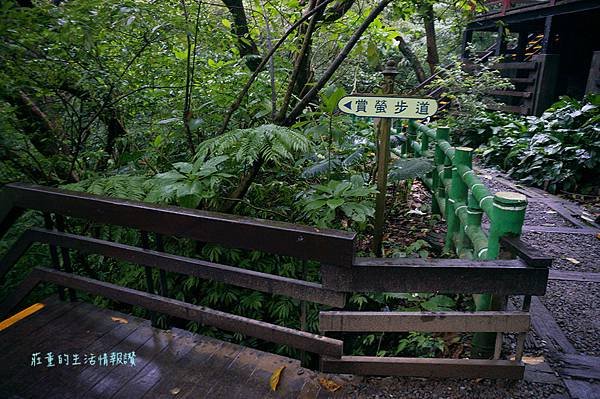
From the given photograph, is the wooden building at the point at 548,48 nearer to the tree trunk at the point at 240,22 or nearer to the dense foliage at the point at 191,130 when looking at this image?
the tree trunk at the point at 240,22

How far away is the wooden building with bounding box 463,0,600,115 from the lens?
9.27 metres

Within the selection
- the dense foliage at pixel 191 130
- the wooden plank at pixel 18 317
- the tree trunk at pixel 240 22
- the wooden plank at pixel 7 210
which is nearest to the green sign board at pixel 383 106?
the dense foliage at pixel 191 130

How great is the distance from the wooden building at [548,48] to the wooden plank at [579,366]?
24.5ft


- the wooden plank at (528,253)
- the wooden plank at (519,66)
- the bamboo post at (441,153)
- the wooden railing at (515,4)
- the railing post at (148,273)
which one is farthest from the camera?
the wooden plank at (519,66)

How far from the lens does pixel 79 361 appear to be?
2.45 meters

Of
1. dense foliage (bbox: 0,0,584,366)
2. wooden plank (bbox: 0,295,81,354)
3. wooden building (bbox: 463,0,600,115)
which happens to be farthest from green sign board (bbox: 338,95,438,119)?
wooden building (bbox: 463,0,600,115)

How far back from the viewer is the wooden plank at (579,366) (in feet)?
7.47

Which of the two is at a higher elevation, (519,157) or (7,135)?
(7,135)

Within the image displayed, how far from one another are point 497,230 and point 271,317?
6.72 feet

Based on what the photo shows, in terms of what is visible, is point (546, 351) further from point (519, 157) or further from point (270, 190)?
point (519, 157)

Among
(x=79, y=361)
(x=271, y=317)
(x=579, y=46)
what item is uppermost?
(x=579, y=46)

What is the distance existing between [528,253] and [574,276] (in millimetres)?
2108

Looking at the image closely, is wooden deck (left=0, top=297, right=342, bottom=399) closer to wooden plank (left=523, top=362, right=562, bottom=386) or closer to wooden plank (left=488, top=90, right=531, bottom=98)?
A: wooden plank (left=523, top=362, right=562, bottom=386)

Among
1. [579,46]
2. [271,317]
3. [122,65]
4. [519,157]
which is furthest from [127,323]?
[579,46]
